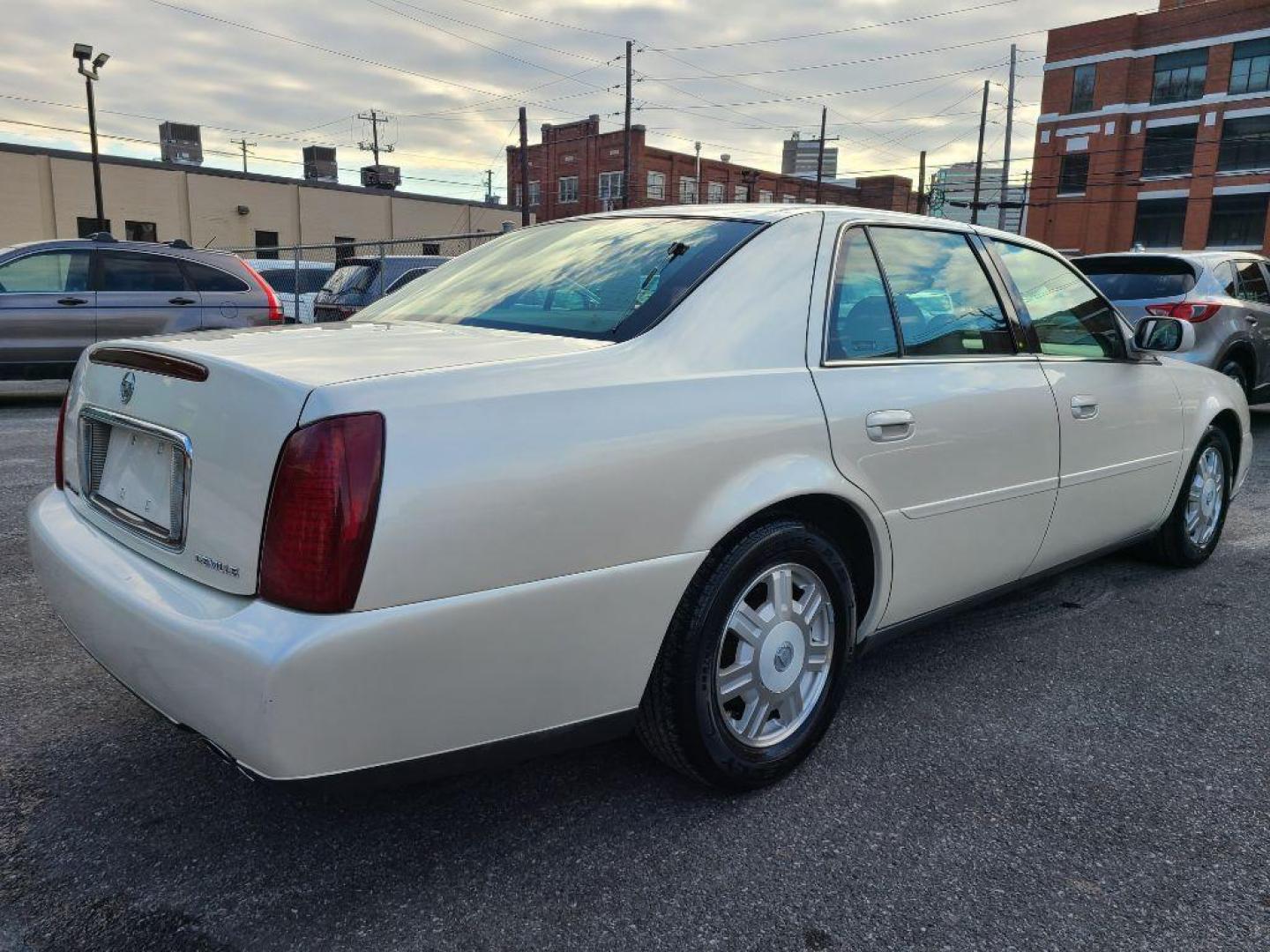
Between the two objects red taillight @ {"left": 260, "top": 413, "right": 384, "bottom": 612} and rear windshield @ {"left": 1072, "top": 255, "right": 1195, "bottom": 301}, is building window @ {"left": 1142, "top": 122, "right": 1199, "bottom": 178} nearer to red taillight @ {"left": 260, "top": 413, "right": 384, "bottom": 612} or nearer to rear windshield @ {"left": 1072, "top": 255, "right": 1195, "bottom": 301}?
rear windshield @ {"left": 1072, "top": 255, "right": 1195, "bottom": 301}

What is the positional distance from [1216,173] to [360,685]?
165 ft

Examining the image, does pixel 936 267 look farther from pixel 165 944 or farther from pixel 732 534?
pixel 165 944

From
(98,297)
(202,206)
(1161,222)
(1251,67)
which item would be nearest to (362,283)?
(98,297)

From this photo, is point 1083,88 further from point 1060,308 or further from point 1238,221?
point 1060,308

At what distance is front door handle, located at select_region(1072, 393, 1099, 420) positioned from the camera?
132 inches

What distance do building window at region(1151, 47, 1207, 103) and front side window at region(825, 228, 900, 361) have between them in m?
50.0

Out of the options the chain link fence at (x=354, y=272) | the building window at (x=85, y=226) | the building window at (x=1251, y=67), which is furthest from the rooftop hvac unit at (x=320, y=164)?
the building window at (x=1251, y=67)

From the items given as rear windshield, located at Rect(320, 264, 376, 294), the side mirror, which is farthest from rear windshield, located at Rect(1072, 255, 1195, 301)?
rear windshield, located at Rect(320, 264, 376, 294)

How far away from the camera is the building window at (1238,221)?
134 feet

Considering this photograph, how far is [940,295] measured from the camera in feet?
10.0

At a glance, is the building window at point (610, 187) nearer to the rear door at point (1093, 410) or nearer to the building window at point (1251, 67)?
the building window at point (1251, 67)

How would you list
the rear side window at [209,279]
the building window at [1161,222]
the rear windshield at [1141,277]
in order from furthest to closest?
the building window at [1161,222]
the rear side window at [209,279]
the rear windshield at [1141,277]

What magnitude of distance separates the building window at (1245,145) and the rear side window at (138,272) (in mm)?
46287

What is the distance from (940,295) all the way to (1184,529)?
2262mm
